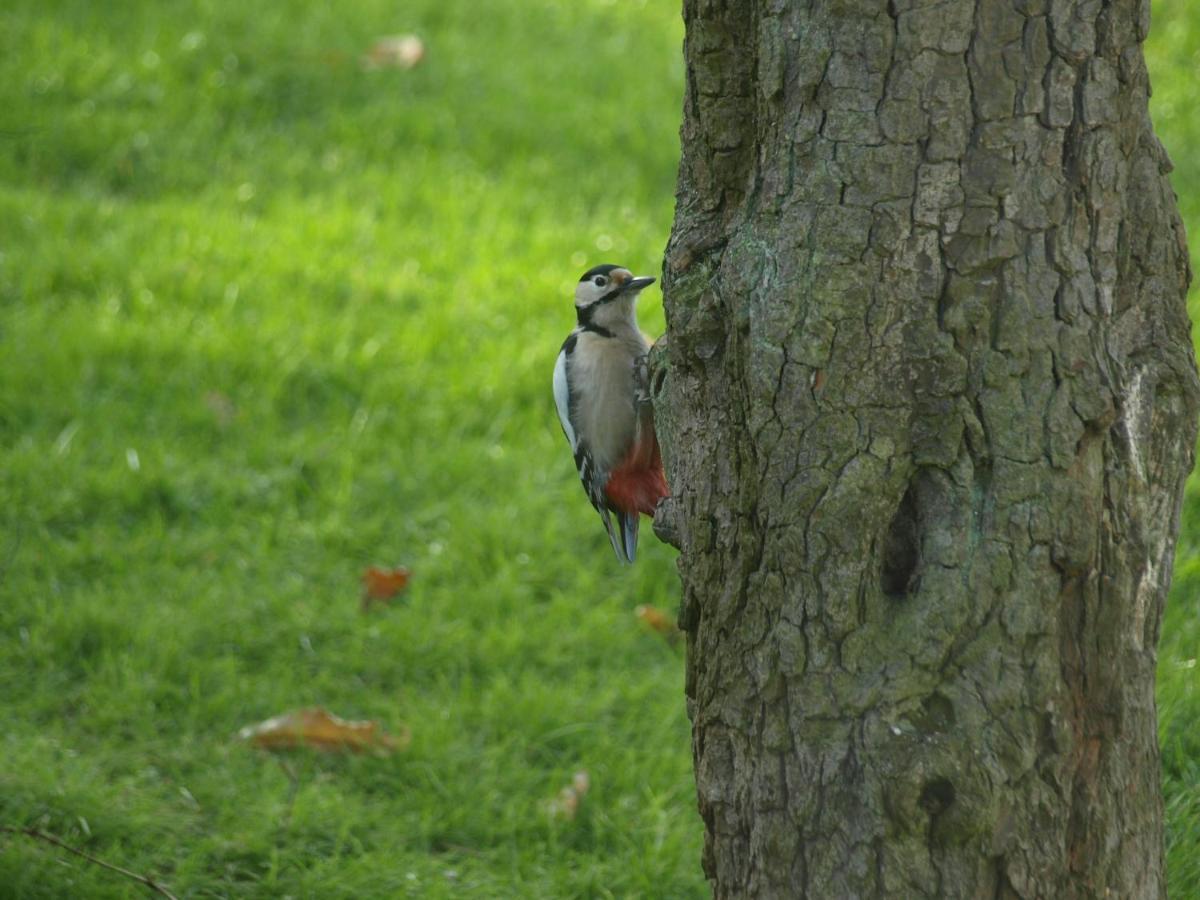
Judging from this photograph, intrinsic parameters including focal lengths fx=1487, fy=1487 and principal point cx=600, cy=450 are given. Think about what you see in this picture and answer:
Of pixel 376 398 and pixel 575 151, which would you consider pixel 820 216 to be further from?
pixel 575 151

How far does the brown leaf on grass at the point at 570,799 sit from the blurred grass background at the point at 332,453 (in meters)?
0.03

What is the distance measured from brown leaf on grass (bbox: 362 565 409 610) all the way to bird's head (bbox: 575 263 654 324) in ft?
3.69

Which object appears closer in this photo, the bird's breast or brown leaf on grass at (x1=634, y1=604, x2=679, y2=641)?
the bird's breast

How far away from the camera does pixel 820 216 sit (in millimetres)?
2447

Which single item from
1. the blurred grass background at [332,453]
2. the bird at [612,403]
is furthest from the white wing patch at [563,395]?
the blurred grass background at [332,453]

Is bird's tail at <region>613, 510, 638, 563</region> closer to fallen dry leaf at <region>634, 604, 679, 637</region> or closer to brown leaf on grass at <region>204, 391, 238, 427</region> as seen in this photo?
fallen dry leaf at <region>634, 604, 679, 637</region>

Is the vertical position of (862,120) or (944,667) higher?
(862,120)

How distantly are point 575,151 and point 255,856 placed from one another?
4753 mm

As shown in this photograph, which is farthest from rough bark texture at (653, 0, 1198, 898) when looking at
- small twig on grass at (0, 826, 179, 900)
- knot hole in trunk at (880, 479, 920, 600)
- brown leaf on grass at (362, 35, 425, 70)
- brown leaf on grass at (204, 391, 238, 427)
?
brown leaf on grass at (362, 35, 425, 70)

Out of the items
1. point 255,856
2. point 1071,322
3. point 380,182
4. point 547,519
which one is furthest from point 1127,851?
point 380,182

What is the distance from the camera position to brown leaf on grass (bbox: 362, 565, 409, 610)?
5.16m

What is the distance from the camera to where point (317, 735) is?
174 inches

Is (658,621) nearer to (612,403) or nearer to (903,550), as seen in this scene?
(612,403)

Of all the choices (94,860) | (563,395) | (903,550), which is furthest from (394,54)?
(903,550)
